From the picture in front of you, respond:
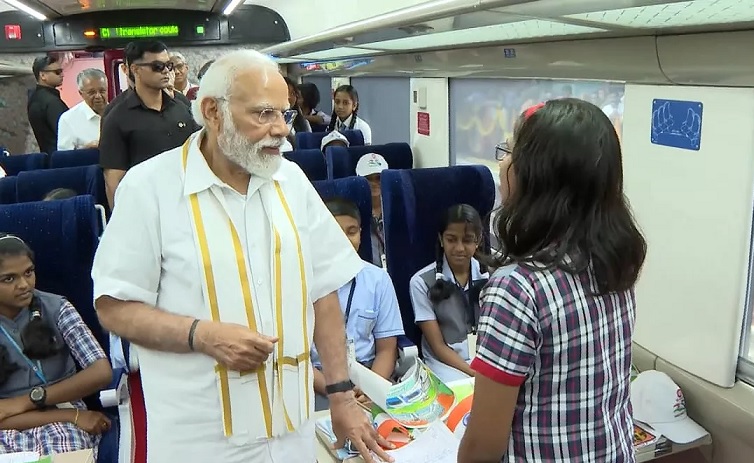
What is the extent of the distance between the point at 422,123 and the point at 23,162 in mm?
3071

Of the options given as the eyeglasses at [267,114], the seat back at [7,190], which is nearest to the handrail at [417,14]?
the eyeglasses at [267,114]

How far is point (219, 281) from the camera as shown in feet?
4.98

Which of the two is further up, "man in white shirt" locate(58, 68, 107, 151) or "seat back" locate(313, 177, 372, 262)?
"man in white shirt" locate(58, 68, 107, 151)

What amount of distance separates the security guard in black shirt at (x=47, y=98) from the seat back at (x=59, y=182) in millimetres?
2776

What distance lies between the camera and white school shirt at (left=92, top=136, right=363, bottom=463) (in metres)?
1.50

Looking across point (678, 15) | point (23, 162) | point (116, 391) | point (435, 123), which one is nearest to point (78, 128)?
point (23, 162)

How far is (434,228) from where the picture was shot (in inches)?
121

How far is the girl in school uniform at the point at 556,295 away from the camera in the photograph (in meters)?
1.19

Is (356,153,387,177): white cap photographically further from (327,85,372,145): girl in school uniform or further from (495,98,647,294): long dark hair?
(495,98,647,294): long dark hair

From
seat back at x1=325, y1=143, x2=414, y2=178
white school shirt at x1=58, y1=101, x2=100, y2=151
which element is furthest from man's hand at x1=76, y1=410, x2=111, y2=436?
white school shirt at x1=58, y1=101, x2=100, y2=151

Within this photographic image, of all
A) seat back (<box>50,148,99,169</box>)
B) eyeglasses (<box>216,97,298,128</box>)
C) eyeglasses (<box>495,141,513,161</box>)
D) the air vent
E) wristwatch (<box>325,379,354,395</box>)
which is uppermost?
the air vent

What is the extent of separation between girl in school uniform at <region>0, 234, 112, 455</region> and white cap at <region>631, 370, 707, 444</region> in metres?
1.88

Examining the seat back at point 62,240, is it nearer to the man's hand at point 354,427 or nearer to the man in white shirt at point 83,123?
the man's hand at point 354,427

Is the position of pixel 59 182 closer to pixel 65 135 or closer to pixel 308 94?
pixel 65 135
